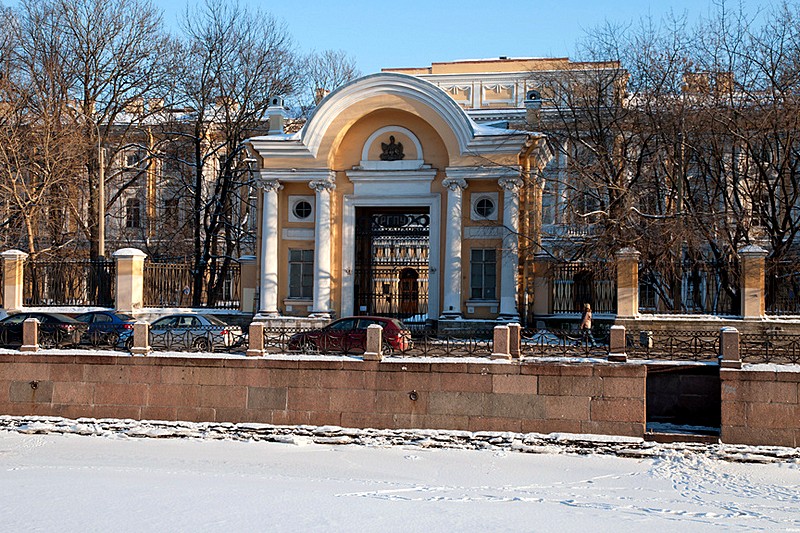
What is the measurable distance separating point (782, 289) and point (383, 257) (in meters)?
11.5

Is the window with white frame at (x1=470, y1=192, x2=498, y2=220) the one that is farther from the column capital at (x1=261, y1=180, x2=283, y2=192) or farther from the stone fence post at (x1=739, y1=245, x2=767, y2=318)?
the stone fence post at (x1=739, y1=245, x2=767, y2=318)

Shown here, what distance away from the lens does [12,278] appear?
1030 inches

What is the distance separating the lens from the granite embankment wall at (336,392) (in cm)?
1720

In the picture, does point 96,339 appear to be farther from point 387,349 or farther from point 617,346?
point 617,346

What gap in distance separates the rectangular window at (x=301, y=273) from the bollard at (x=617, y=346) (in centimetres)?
1139

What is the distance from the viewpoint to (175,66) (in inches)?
1344

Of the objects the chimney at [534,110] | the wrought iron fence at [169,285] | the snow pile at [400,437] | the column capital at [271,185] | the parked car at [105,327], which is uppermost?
the chimney at [534,110]

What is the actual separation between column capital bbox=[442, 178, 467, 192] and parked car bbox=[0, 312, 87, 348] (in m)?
10.1

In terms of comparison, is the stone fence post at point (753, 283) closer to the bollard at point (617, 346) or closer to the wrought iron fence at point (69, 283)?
the bollard at point (617, 346)

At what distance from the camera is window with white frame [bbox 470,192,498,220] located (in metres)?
26.0

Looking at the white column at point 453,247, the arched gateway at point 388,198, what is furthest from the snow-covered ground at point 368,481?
the arched gateway at point 388,198

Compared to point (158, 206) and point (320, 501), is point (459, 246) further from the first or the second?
point (158, 206)

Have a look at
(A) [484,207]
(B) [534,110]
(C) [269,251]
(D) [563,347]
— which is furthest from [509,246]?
(D) [563,347]

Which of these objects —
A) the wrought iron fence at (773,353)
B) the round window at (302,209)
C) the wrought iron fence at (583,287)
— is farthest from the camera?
the round window at (302,209)
